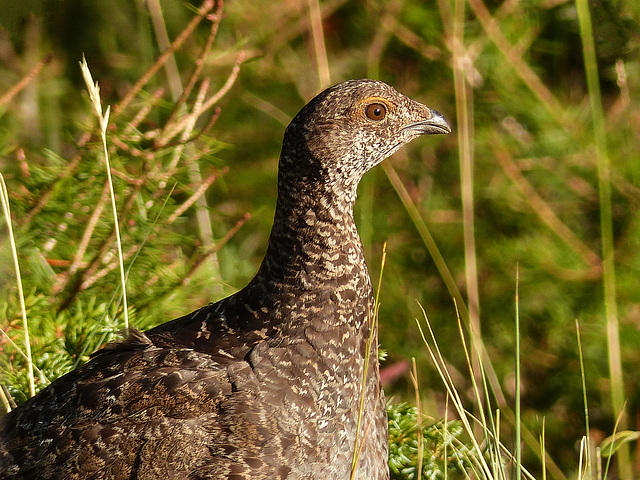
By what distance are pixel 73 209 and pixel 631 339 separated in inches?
124

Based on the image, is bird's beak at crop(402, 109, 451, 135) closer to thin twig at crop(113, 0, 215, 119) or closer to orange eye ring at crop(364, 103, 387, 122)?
orange eye ring at crop(364, 103, 387, 122)

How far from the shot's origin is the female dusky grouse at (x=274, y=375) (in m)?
2.29

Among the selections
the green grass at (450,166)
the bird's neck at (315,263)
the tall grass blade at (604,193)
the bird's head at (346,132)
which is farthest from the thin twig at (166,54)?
the tall grass blade at (604,193)

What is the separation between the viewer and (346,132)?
2609 mm

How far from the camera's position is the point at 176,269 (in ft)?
11.9

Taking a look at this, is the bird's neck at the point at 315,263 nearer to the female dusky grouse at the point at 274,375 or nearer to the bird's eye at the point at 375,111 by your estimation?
the female dusky grouse at the point at 274,375

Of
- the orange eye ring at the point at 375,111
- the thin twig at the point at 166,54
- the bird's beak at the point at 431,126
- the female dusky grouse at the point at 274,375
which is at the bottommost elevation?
the female dusky grouse at the point at 274,375

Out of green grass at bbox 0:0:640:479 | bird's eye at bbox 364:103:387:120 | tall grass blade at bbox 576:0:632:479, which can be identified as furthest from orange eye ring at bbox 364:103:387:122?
tall grass blade at bbox 576:0:632:479

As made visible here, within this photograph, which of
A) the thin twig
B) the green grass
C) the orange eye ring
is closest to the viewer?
the orange eye ring

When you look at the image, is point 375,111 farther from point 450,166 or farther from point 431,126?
point 450,166

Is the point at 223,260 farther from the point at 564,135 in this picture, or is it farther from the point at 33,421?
the point at 33,421

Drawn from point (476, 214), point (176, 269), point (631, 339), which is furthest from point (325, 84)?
point (631, 339)

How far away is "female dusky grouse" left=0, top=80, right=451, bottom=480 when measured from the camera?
2291mm

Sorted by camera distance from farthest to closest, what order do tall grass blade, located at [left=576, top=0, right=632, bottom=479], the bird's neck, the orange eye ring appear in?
1. tall grass blade, located at [left=576, top=0, right=632, bottom=479]
2. the orange eye ring
3. the bird's neck
